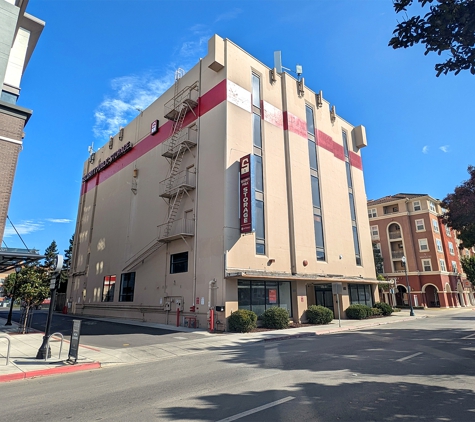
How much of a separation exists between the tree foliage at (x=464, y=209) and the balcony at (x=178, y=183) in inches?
832

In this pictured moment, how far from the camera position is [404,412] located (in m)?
5.16

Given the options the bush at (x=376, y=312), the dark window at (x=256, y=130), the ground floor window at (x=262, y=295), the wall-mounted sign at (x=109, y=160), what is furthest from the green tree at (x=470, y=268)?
the wall-mounted sign at (x=109, y=160)

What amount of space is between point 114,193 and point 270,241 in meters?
20.5

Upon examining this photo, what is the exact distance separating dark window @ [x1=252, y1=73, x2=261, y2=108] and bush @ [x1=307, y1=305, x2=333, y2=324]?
1612cm

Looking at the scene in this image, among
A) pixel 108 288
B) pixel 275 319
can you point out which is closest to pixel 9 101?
pixel 275 319

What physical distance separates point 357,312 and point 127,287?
20.0 m

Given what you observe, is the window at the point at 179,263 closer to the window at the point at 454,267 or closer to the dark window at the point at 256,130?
the dark window at the point at 256,130

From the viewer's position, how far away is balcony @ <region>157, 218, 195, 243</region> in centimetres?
2266

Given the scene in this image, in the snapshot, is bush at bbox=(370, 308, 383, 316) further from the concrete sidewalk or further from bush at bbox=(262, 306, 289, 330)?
bush at bbox=(262, 306, 289, 330)

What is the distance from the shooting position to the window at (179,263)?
22.7 meters

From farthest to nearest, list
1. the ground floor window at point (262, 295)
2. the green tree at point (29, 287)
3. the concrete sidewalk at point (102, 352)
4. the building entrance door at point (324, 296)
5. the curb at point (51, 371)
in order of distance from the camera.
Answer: the building entrance door at point (324, 296) → the ground floor window at point (262, 295) → the green tree at point (29, 287) → the concrete sidewalk at point (102, 352) → the curb at point (51, 371)

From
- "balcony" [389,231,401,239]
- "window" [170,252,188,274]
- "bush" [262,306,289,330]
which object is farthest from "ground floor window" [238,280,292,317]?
"balcony" [389,231,401,239]

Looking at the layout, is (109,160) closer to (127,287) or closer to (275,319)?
(127,287)

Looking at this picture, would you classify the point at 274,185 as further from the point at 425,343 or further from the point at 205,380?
the point at 205,380
